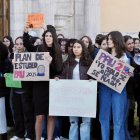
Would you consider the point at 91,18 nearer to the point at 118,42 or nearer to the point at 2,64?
the point at 2,64

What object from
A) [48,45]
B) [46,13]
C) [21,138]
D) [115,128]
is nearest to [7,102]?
[21,138]

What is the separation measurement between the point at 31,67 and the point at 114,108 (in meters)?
1.36

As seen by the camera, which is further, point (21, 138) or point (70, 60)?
point (21, 138)

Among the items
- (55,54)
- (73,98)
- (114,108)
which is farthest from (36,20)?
(114,108)

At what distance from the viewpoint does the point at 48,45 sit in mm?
7008

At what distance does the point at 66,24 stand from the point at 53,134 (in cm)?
601

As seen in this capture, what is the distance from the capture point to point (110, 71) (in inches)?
270

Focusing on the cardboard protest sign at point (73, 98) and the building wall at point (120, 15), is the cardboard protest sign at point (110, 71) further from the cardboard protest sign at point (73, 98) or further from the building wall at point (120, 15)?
the building wall at point (120, 15)

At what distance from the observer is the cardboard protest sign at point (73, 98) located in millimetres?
6820

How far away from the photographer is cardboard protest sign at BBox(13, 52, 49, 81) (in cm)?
695

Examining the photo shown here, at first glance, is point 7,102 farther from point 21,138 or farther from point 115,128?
point 115,128

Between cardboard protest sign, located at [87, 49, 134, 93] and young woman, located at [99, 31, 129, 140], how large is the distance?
0.30ft

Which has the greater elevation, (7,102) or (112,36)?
(112,36)

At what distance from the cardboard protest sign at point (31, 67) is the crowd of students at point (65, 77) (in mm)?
92
